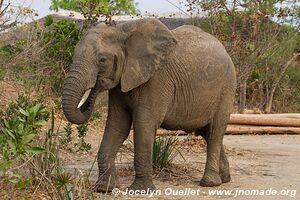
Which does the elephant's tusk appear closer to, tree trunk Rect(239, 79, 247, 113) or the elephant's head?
the elephant's head

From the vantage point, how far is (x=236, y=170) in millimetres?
8875

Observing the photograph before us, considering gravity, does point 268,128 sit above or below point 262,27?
below

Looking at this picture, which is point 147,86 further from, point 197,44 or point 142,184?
point 142,184

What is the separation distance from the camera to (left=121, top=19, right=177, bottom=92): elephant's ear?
666 cm

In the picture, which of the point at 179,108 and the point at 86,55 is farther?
the point at 179,108

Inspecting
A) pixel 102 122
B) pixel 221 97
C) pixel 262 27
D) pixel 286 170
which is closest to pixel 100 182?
pixel 221 97

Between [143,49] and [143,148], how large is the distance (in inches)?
41.9

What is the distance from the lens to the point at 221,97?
24.9 feet

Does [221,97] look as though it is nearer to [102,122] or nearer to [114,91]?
[114,91]

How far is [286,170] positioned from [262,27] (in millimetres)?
11134

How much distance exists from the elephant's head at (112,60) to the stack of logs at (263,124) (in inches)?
332

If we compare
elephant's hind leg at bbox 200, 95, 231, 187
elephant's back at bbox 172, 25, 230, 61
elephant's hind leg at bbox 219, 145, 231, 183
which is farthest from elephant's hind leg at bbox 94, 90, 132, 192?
Answer: elephant's hind leg at bbox 219, 145, 231, 183

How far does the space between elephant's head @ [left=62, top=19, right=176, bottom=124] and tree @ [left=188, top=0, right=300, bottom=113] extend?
8797 millimetres

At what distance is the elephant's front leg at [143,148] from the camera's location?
22.1ft
